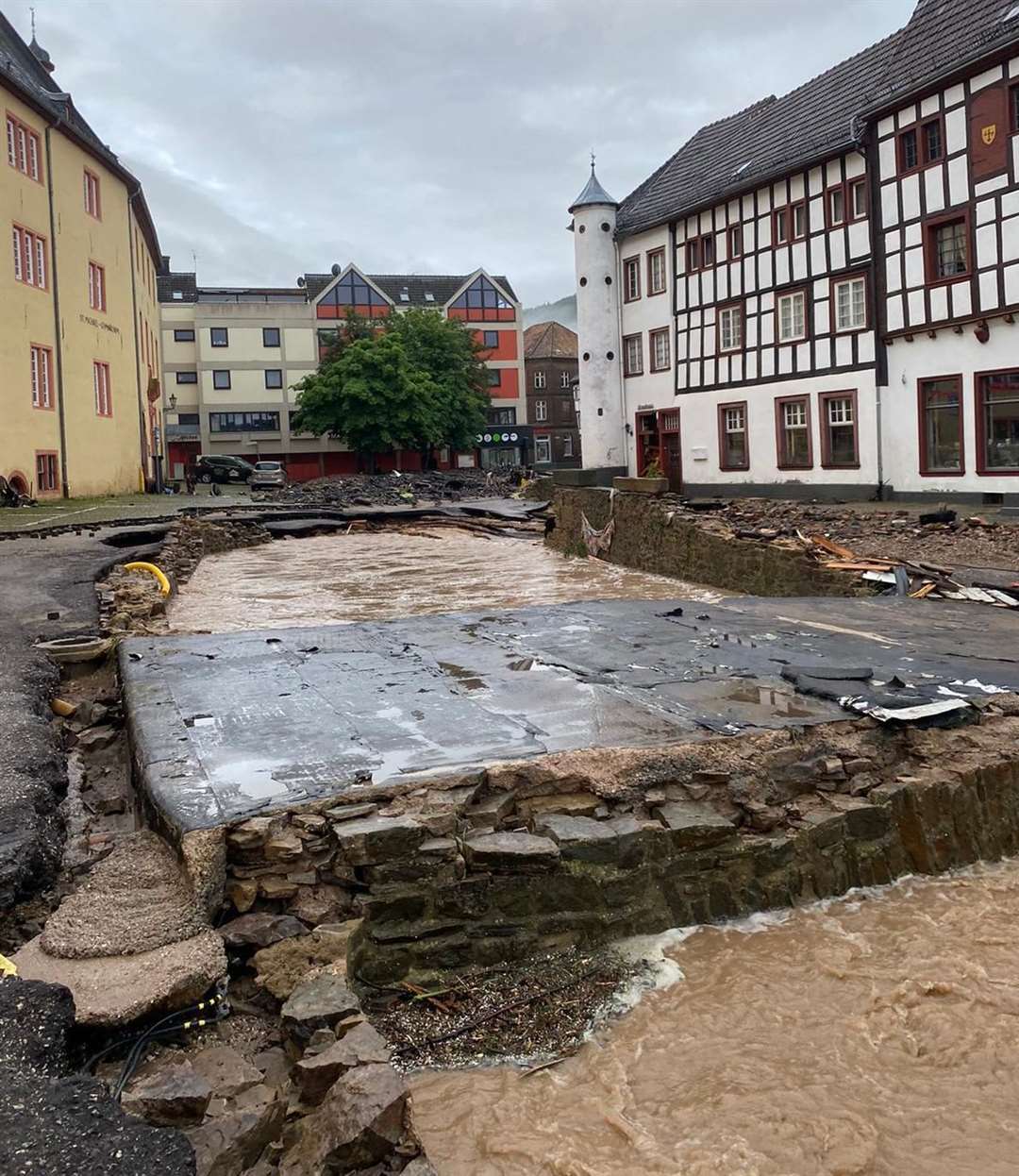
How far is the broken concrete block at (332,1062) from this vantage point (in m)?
3.85

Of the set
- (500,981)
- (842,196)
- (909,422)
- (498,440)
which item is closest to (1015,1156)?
(500,981)

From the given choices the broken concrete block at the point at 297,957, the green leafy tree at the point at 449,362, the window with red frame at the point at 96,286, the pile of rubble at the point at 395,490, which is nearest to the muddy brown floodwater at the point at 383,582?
the pile of rubble at the point at 395,490

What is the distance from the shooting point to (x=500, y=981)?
522 centimetres

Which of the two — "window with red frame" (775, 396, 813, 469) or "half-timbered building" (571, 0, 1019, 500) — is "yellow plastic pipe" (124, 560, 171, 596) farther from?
"window with red frame" (775, 396, 813, 469)

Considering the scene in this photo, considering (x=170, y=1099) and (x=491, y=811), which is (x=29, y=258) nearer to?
(x=491, y=811)

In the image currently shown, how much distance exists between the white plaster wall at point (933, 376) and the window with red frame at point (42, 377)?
24.9 metres

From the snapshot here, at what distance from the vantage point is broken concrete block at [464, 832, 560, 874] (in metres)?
5.47

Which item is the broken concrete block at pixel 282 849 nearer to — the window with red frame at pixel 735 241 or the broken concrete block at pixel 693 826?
the broken concrete block at pixel 693 826

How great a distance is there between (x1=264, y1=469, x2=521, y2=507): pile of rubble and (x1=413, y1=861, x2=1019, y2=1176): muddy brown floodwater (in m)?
32.4

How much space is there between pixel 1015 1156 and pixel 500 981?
2294 millimetres

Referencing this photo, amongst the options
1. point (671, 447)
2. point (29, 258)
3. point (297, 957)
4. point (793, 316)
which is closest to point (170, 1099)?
point (297, 957)

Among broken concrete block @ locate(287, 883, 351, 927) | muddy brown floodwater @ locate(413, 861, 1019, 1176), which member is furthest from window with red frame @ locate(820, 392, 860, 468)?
broken concrete block @ locate(287, 883, 351, 927)

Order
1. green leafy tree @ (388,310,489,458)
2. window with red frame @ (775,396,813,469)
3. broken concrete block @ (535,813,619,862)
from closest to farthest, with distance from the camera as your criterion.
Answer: broken concrete block @ (535,813,619,862) < window with red frame @ (775,396,813,469) < green leafy tree @ (388,310,489,458)

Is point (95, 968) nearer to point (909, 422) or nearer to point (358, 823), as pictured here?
point (358, 823)
